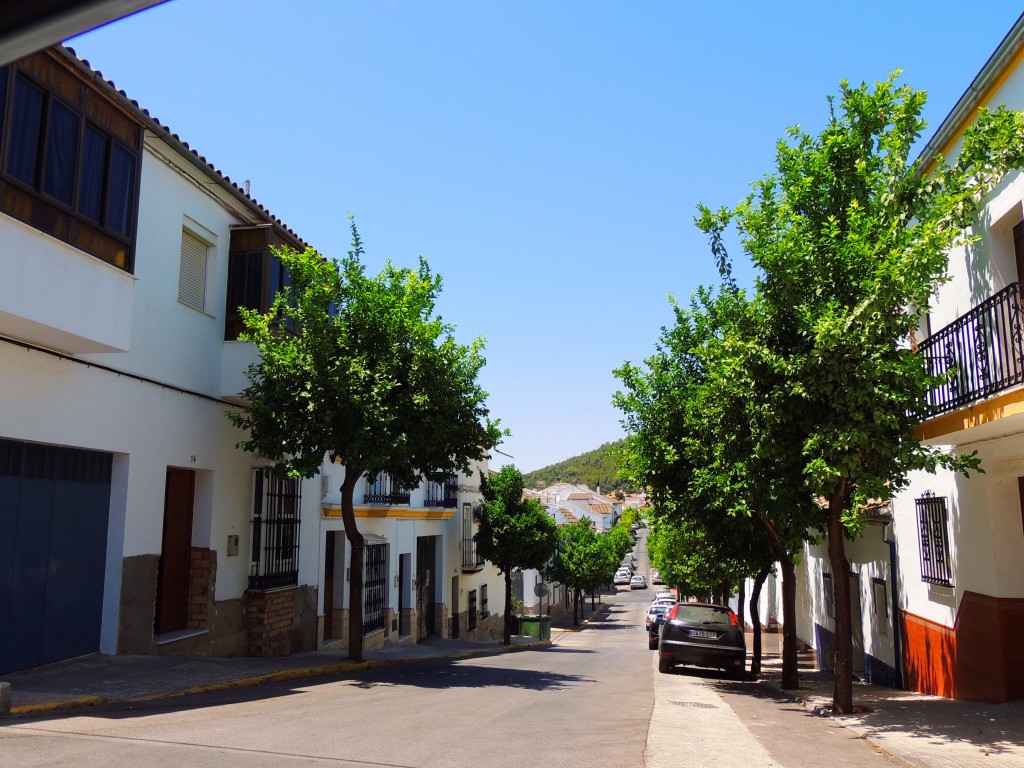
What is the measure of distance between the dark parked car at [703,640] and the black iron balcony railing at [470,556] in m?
17.7

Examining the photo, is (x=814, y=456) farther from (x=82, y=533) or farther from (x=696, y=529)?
(x=82, y=533)

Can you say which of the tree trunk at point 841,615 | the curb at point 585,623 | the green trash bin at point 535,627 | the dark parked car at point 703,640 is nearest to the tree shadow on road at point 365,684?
the dark parked car at point 703,640

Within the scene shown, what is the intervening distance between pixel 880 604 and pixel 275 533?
1228cm

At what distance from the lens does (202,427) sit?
14.3 m

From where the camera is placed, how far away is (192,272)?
47.5ft

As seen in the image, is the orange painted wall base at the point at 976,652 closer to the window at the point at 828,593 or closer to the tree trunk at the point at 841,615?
the tree trunk at the point at 841,615

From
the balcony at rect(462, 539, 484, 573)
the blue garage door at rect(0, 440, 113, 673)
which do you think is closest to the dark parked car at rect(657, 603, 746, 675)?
the blue garage door at rect(0, 440, 113, 673)

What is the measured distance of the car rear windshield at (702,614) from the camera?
55.7 ft

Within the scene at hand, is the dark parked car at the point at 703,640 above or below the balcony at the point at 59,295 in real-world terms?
below

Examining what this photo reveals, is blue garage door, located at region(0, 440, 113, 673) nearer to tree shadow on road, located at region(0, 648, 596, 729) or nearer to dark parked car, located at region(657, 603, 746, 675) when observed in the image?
tree shadow on road, located at region(0, 648, 596, 729)

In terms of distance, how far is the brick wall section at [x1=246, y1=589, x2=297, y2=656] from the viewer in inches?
612

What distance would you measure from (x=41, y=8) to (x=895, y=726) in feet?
34.0

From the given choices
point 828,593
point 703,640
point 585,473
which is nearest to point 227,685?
point 703,640

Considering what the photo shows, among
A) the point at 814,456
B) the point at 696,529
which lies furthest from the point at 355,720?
the point at 696,529
